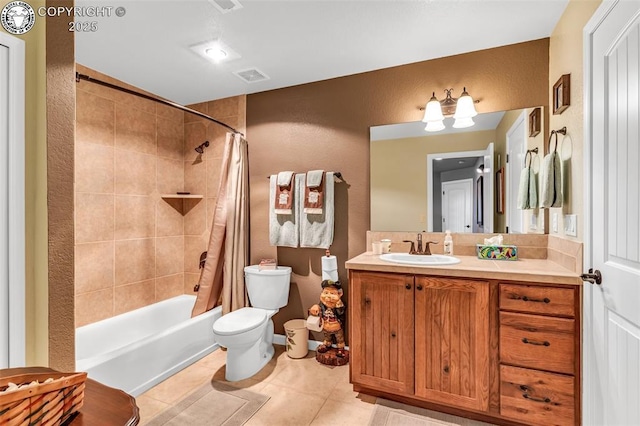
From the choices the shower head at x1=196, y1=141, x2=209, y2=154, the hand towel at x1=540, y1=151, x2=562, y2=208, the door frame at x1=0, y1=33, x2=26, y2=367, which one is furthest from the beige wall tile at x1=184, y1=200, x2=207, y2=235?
the hand towel at x1=540, y1=151, x2=562, y2=208

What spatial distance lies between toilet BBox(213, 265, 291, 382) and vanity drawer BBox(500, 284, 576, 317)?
1.62m

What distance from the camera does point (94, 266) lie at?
8.25 feet

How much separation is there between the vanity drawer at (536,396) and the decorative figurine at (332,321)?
1139 mm

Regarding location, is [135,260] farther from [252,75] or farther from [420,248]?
[420,248]

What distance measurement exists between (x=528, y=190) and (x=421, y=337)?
46.0 inches

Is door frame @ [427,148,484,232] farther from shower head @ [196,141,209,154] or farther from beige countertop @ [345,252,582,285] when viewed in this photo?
shower head @ [196,141,209,154]

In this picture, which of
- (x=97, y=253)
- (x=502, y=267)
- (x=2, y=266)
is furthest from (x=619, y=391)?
(x=97, y=253)

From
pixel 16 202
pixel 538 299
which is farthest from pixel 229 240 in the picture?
pixel 538 299

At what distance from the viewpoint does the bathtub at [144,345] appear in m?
1.90

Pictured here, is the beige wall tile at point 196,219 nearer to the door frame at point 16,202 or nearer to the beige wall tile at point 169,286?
the beige wall tile at point 169,286

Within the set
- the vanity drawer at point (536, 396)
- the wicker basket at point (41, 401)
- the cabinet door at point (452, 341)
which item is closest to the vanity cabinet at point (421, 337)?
the cabinet door at point (452, 341)

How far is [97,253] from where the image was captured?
8.32ft

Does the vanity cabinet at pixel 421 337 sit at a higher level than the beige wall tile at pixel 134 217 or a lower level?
lower

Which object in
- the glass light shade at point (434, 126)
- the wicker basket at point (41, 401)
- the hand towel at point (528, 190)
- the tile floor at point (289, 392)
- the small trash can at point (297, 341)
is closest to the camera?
the wicker basket at point (41, 401)
